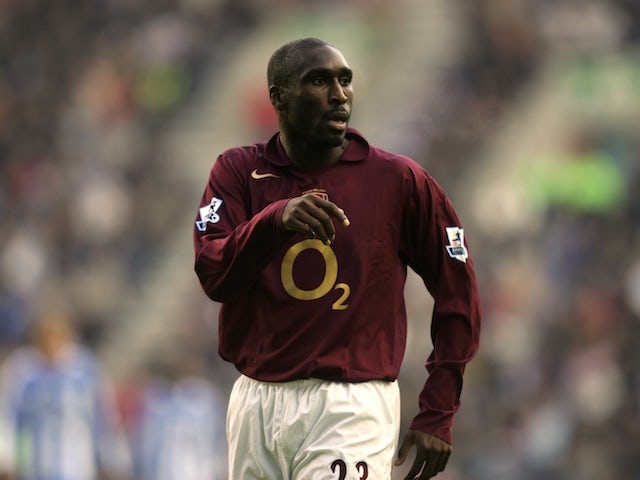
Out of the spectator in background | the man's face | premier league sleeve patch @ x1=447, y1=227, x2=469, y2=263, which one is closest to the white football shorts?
premier league sleeve patch @ x1=447, y1=227, x2=469, y2=263

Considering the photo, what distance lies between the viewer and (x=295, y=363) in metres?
5.88

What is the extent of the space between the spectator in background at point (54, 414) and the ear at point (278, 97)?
688cm

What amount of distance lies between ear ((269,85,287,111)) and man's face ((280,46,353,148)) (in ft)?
0.17

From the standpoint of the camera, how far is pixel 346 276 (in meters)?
5.91

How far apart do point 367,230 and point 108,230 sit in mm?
13215

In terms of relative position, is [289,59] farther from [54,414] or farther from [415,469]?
[54,414]

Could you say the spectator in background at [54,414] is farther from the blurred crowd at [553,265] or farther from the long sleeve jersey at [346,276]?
the long sleeve jersey at [346,276]

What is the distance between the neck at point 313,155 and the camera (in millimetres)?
5980

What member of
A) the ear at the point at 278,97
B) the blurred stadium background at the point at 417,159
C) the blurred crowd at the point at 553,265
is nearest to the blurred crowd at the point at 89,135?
the blurred stadium background at the point at 417,159

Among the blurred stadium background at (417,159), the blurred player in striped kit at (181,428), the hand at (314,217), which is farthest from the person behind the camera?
the blurred player in striped kit at (181,428)

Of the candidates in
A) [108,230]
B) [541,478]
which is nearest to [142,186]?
[108,230]

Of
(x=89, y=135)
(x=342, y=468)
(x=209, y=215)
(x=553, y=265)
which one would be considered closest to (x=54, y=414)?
(x=553, y=265)

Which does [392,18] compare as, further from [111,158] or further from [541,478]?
[541,478]

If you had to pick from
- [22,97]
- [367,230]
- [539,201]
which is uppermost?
[22,97]
